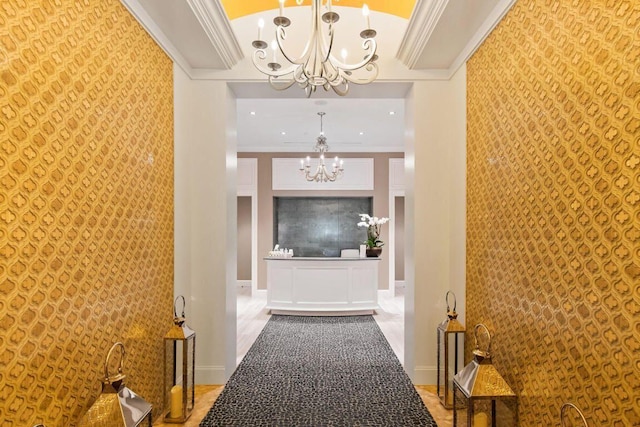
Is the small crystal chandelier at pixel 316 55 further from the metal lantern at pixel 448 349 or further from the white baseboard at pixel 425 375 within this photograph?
the white baseboard at pixel 425 375

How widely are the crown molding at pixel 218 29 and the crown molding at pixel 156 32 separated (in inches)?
13.0

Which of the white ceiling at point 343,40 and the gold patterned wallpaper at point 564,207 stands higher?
the white ceiling at point 343,40

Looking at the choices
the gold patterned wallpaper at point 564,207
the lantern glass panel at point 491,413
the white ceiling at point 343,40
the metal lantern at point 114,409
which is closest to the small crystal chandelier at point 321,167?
the white ceiling at point 343,40

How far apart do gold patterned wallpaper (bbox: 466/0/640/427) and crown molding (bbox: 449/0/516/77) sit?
60mm

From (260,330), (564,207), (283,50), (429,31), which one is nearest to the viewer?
(564,207)

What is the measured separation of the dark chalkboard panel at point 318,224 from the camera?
336 inches

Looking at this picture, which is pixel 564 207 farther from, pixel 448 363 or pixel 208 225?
pixel 208 225

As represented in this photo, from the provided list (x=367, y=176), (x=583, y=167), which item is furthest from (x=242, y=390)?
(x=367, y=176)

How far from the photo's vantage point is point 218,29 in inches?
107

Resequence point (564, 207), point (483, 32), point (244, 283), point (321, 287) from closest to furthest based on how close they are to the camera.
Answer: point (564, 207) → point (483, 32) → point (321, 287) → point (244, 283)

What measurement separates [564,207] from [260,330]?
4340 millimetres

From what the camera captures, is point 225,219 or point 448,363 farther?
point 225,219

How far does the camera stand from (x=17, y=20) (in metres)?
1.37

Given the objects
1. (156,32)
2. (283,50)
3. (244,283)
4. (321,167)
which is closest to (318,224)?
(321,167)
